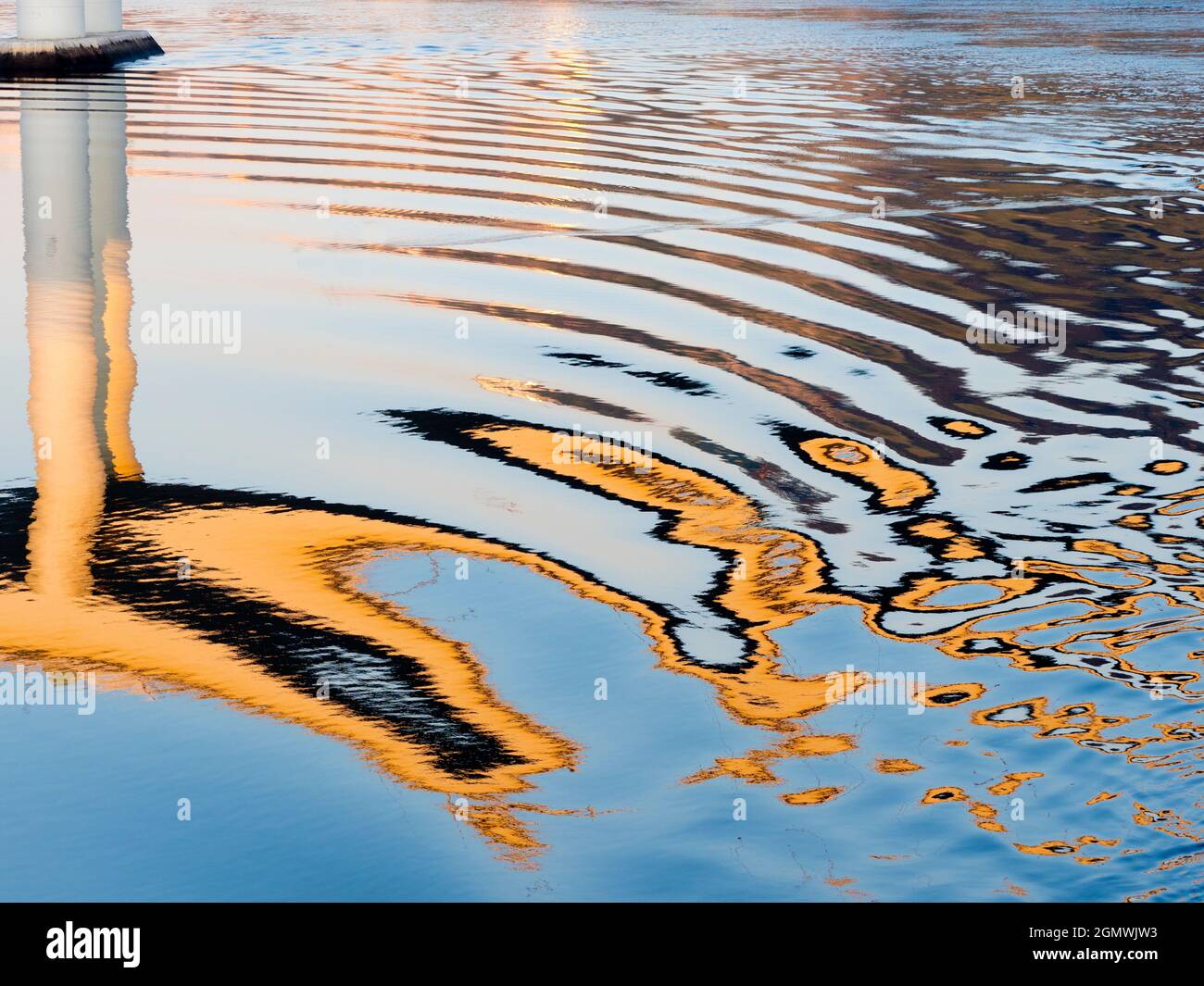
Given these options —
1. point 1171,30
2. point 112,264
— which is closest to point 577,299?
point 112,264

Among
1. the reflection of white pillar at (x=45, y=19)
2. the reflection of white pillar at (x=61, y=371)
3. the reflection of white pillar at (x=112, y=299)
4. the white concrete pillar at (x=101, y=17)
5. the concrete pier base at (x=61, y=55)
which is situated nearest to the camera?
the reflection of white pillar at (x=61, y=371)

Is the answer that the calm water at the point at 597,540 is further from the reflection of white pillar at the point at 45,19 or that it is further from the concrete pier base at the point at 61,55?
the reflection of white pillar at the point at 45,19

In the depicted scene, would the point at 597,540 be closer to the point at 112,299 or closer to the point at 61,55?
the point at 112,299

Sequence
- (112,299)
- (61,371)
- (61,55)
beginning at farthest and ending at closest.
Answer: (61,55) < (112,299) < (61,371)

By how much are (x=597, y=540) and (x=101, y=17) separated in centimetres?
2495

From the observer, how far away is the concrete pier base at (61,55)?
82.4ft

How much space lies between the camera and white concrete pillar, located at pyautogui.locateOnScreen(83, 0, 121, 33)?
28422 mm

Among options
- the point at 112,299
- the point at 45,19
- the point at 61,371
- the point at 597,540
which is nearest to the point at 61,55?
the point at 45,19

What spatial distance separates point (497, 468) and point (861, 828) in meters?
3.15

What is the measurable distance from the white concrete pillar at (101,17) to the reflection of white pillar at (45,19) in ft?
6.80

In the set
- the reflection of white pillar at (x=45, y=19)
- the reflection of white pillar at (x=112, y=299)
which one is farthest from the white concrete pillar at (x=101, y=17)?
the reflection of white pillar at (x=112, y=299)

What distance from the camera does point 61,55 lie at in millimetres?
25688
